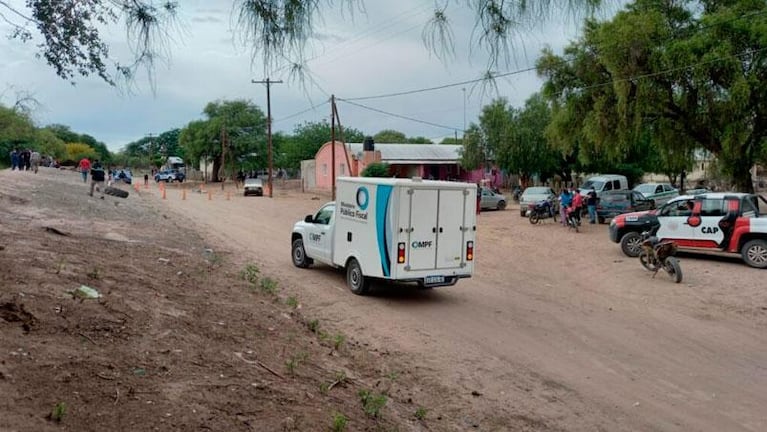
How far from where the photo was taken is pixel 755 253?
14.2 m

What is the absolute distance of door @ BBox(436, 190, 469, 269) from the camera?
426 inches

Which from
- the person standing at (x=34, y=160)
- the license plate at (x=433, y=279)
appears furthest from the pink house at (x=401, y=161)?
the license plate at (x=433, y=279)

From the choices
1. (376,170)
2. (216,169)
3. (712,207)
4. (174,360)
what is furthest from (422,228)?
(216,169)

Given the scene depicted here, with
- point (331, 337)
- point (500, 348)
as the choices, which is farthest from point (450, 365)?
point (331, 337)

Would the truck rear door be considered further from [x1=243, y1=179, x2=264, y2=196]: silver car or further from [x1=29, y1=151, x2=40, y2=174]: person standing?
[x1=243, y1=179, x2=264, y2=196]: silver car

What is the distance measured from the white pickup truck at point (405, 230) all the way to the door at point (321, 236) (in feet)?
2.80

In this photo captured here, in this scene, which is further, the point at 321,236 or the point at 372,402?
the point at 321,236

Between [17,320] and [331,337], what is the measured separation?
12.7ft

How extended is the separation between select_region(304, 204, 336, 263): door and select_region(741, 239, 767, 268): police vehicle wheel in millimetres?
10233

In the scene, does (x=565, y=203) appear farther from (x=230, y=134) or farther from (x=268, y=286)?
(x=230, y=134)

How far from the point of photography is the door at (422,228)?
10461mm

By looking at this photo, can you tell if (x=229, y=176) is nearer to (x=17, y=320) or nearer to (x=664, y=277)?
(x=664, y=277)

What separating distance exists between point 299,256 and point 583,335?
23.7 ft

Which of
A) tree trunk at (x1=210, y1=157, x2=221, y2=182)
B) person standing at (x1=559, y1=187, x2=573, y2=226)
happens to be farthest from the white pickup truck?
tree trunk at (x1=210, y1=157, x2=221, y2=182)
